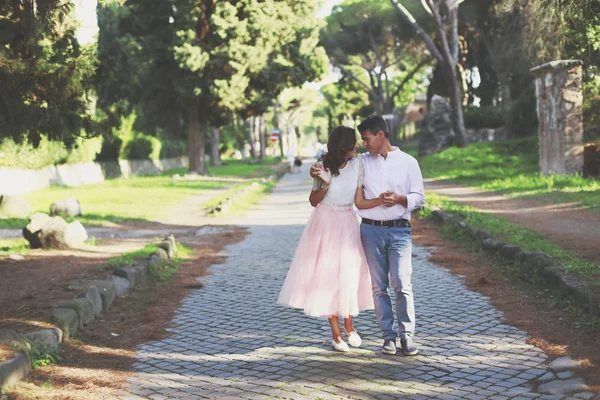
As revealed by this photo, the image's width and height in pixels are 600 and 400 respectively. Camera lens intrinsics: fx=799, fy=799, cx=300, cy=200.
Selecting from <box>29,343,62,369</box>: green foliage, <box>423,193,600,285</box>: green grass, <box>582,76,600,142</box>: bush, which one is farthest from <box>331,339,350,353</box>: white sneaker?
<box>582,76,600,142</box>: bush

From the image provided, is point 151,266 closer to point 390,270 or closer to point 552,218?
point 390,270

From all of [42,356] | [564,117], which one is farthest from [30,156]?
[42,356]

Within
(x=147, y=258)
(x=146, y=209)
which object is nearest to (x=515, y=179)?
(x=146, y=209)

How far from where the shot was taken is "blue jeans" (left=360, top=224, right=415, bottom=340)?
6031mm

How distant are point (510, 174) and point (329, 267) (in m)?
20.6

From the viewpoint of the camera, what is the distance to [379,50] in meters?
55.8

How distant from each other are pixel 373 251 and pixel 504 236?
610 centimetres

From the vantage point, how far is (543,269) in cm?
862

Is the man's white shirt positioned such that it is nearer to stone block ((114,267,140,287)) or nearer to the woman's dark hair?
the woman's dark hair

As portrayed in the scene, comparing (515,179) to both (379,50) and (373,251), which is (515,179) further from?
(379,50)

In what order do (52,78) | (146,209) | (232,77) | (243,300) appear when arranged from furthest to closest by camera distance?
(232,77) → (146,209) → (52,78) → (243,300)

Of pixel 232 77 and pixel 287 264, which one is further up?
pixel 232 77

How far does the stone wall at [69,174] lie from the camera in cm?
2894

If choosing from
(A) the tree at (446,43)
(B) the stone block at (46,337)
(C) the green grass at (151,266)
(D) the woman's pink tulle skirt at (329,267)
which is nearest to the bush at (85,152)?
(A) the tree at (446,43)
